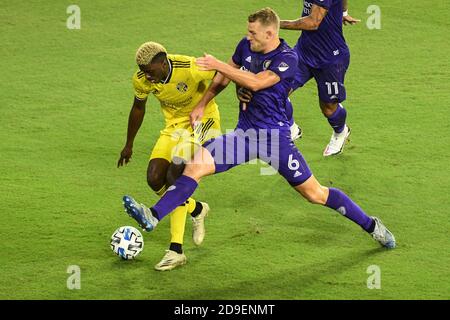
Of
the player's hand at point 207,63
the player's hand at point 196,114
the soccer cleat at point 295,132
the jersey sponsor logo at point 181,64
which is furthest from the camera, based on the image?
the soccer cleat at point 295,132

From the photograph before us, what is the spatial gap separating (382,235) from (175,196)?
1.97 metres

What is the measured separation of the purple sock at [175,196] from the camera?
26.1ft

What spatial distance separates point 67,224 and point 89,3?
756 centimetres

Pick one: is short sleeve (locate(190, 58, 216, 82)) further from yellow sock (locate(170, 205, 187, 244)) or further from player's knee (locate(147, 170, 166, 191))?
yellow sock (locate(170, 205, 187, 244))

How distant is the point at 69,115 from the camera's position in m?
12.3

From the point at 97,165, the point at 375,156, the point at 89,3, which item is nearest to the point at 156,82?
the point at 97,165

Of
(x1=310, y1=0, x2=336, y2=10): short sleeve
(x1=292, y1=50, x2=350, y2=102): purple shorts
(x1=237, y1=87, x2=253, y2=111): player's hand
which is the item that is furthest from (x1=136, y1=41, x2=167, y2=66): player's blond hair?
(x1=292, y1=50, x2=350, y2=102): purple shorts

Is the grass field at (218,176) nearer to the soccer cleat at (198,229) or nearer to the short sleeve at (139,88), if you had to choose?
the soccer cleat at (198,229)

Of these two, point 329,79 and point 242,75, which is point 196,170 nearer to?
point 242,75

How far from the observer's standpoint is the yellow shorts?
8.90 meters

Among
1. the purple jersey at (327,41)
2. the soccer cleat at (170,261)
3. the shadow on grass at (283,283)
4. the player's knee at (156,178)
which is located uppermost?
the purple jersey at (327,41)

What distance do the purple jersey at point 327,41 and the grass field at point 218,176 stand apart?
1098mm

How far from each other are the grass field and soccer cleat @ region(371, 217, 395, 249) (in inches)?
3.6

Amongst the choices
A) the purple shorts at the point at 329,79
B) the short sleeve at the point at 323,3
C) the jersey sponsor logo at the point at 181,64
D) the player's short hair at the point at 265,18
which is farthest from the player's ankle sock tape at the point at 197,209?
the short sleeve at the point at 323,3
